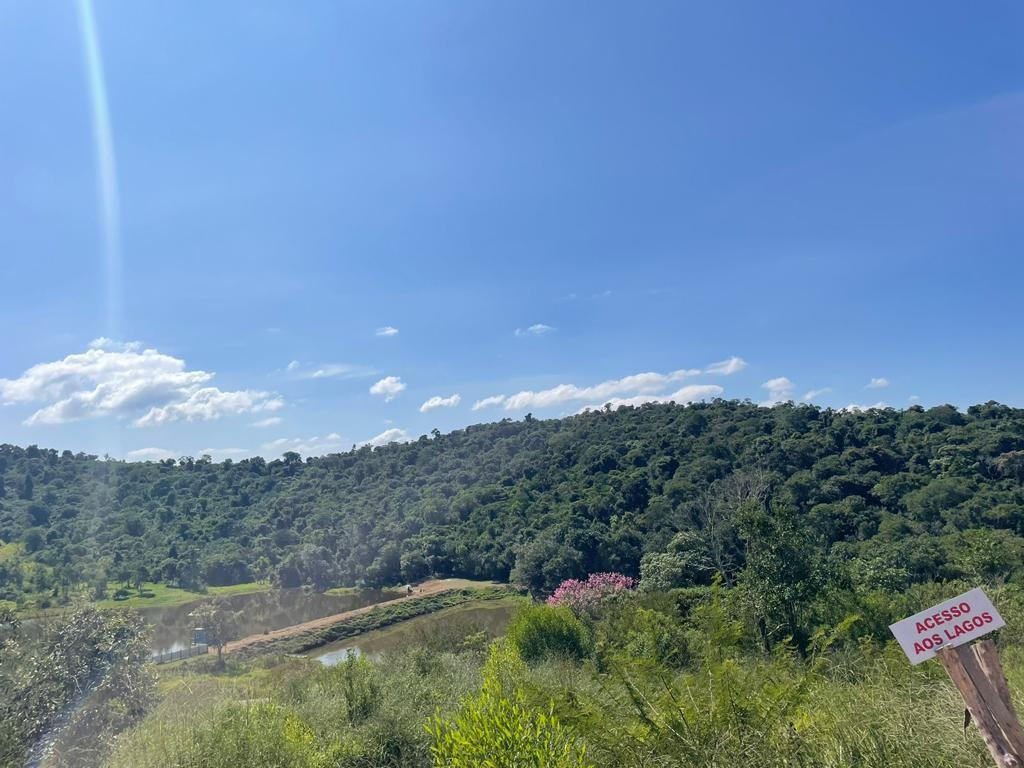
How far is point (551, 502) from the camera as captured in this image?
187 ft

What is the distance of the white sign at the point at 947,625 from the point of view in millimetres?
2939

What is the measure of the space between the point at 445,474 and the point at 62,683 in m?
67.8

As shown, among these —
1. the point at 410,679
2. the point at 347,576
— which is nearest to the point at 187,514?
the point at 347,576

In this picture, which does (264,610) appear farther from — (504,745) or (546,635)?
(504,745)

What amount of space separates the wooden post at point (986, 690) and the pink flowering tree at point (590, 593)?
74.0 ft

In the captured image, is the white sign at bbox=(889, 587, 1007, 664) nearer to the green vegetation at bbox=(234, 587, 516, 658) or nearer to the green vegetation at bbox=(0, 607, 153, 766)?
the green vegetation at bbox=(0, 607, 153, 766)

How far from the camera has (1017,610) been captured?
47.4ft

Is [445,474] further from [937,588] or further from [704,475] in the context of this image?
[937,588]

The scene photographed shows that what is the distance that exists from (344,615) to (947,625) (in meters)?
45.3

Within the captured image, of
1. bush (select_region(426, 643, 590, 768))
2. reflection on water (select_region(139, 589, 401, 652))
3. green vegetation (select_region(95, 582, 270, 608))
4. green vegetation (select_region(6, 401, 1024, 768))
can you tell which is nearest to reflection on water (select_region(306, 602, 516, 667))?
green vegetation (select_region(6, 401, 1024, 768))

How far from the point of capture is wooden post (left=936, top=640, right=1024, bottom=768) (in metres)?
2.93

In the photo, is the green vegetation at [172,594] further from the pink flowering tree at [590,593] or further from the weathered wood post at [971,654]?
the weathered wood post at [971,654]

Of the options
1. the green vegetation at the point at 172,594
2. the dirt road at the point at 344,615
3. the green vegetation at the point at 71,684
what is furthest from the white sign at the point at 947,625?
the green vegetation at the point at 172,594

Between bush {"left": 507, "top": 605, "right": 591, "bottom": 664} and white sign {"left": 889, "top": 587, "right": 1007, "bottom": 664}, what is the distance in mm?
15845
